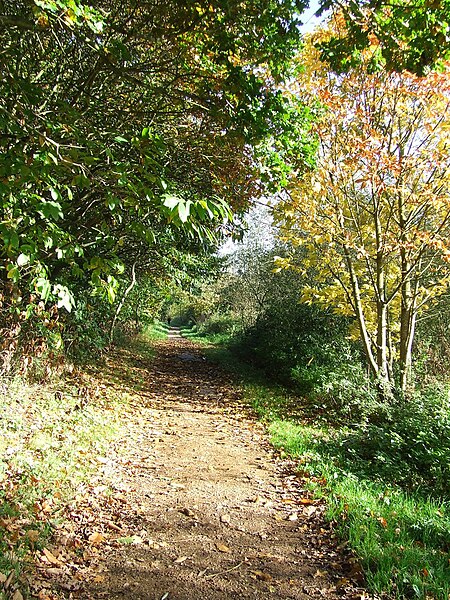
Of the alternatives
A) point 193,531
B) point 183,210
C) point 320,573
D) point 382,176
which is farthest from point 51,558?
point 382,176

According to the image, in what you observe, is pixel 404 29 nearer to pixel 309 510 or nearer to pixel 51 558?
pixel 309 510

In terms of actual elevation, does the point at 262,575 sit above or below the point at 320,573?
below

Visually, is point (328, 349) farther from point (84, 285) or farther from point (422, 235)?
point (84, 285)

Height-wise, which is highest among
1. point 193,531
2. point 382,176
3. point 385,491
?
point 382,176

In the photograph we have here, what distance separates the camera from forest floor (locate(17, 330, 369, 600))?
3.33 metres

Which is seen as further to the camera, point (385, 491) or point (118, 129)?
point (118, 129)

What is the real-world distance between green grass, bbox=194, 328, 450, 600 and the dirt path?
0.26 meters

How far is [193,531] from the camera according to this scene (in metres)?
4.23

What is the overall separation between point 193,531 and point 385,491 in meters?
2.54

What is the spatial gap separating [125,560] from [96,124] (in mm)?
5784

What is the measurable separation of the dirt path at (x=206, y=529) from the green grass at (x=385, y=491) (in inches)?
10.2

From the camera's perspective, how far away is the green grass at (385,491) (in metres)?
3.41

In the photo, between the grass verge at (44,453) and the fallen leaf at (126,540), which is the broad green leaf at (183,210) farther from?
the fallen leaf at (126,540)

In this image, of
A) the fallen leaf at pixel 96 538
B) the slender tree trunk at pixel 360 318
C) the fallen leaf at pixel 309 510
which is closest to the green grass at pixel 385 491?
the fallen leaf at pixel 309 510
